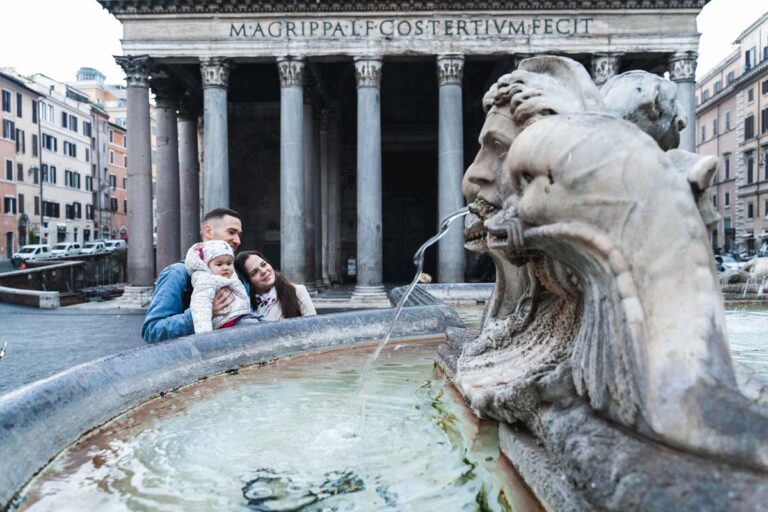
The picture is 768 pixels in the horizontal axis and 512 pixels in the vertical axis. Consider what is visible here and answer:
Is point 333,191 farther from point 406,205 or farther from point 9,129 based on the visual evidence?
point 9,129

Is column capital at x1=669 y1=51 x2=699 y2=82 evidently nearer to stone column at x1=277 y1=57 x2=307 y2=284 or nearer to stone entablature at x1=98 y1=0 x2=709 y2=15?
stone entablature at x1=98 y1=0 x2=709 y2=15

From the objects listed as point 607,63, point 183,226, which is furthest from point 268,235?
point 607,63

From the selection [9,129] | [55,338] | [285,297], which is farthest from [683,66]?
[9,129]

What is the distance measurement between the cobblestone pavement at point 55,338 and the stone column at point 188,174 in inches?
306

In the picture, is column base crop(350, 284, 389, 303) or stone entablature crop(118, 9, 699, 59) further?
stone entablature crop(118, 9, 699, 59)

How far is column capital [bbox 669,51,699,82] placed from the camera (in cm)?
1697

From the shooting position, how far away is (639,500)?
1274 mm

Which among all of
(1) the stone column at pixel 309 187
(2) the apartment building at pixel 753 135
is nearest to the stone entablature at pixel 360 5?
(1) the stone column at pixel 309 187

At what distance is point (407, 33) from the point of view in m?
17.1

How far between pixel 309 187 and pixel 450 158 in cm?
454

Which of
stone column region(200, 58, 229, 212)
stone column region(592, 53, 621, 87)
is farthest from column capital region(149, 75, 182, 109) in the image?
stone column region(592, 53, 621, 87)

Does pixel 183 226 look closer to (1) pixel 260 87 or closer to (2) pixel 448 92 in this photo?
(1) pixel 260 87

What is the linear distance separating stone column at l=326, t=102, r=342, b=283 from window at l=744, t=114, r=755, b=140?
3054 cm

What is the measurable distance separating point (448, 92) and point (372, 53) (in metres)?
2.23
